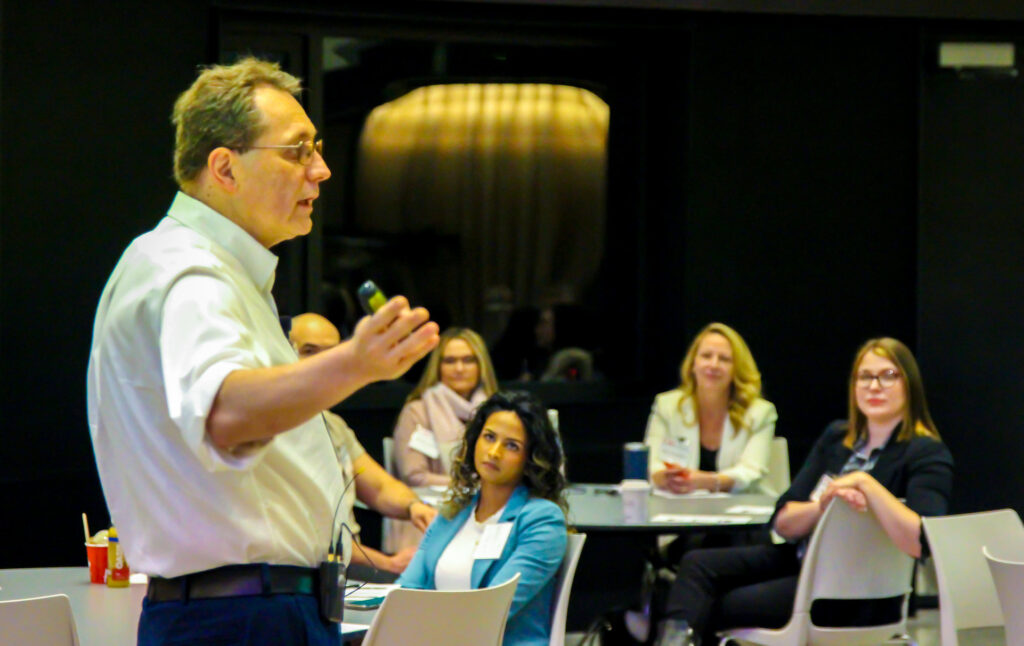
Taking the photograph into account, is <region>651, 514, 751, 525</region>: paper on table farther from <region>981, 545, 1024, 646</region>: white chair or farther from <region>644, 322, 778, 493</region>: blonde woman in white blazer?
<region>981, 545, 1024, 646</region>: white chair

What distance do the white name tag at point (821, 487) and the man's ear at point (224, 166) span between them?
10.5ft

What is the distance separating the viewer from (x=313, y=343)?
16.5 ft

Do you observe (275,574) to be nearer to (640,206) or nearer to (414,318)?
(414,318)

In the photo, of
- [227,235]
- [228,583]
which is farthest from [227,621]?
[227,235]

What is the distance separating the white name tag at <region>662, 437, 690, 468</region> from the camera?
5523 millimetres

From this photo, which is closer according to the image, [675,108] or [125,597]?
[125,597]

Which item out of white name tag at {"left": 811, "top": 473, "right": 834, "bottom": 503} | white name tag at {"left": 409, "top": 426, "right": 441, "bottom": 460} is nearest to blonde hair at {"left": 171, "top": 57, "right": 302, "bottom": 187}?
white name tag at {"left": 811, "top": 473, "right": 834, "bottom": 503}

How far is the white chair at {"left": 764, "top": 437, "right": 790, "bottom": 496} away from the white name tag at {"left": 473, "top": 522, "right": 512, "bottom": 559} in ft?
7.76

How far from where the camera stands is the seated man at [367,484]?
453cm

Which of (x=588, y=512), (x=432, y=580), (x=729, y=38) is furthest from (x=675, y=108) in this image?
(x=432, y=580)

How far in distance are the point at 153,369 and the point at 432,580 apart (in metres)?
2.36

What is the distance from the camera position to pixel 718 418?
19.2 feet

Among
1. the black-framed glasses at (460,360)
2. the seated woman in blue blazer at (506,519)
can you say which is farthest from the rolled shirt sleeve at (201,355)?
the black-framed glasses at (460,360)

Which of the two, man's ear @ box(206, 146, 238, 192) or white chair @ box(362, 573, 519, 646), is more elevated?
man's ear @ box(206, 146, 238, 192)
